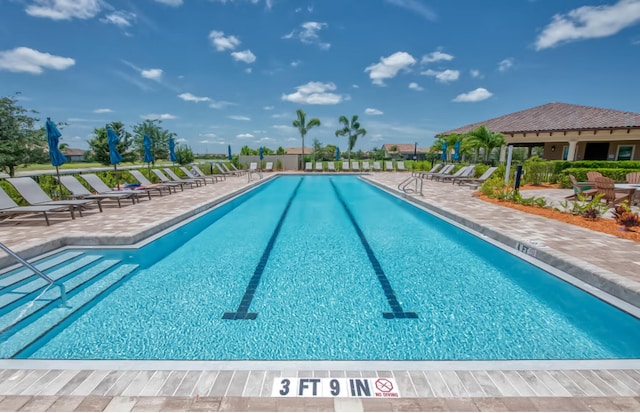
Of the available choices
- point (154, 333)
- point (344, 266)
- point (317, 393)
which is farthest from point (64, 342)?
point (344, 266)

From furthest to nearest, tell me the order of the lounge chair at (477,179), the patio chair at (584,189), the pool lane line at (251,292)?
the lounge chair at (477,179) < the patio chair at (584,189) < the pool lane line at (251,292)

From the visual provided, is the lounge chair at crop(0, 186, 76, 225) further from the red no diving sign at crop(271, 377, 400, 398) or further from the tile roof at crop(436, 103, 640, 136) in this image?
the tile roof at crop(436, 103, 640, 136)

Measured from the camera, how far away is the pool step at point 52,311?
107 inches

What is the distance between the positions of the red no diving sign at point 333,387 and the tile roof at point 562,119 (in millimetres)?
24265

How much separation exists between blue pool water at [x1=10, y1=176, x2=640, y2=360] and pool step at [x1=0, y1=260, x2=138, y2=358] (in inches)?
4.9

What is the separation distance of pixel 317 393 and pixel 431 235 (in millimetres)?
5618

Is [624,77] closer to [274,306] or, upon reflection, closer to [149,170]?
[274,306]

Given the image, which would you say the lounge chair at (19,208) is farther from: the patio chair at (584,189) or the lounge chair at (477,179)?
the lounge chair at (477,179)

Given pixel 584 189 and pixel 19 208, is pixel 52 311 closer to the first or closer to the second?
pixel 19 208

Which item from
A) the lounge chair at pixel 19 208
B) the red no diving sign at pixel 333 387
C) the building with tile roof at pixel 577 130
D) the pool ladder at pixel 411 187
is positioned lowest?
the red no diving sign at pixel 333 387

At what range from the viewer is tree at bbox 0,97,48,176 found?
64.4ft

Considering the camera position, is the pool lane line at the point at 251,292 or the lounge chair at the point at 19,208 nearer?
the pool lane line at the point at 251,292

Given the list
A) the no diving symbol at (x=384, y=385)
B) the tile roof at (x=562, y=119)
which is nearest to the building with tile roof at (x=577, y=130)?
the tile roof at (x=562, y=119)

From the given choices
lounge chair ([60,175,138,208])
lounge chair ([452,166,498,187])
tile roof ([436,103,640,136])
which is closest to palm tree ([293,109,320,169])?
tile roof ([436,103,640,136])
